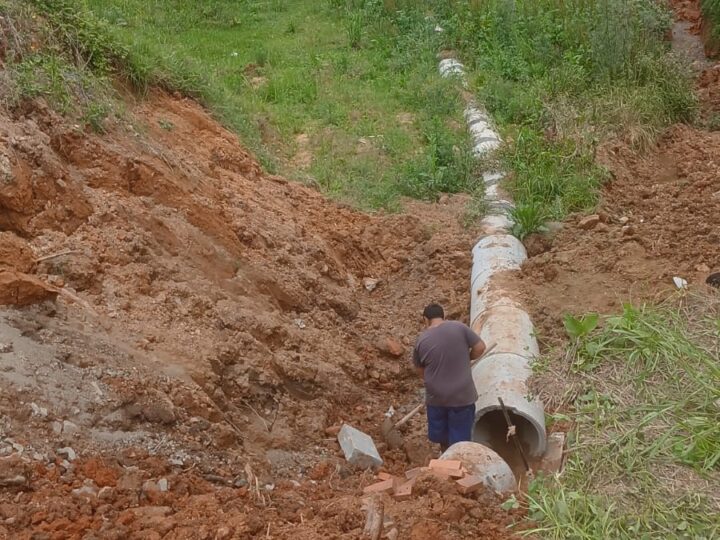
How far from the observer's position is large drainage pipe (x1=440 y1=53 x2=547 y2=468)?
208 inches

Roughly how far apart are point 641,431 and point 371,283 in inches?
139

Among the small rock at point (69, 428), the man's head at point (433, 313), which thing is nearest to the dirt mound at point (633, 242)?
the man's head at point (433, 313)

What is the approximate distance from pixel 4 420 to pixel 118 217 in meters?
2.13

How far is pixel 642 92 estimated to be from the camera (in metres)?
10.2

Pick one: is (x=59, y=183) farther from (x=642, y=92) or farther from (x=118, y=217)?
(x=642, y=92)

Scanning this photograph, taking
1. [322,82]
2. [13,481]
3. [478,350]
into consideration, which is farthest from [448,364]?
[322,82]

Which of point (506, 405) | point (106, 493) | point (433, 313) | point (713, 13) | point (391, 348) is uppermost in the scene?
point (106, 493)

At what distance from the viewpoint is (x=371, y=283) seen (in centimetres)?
773

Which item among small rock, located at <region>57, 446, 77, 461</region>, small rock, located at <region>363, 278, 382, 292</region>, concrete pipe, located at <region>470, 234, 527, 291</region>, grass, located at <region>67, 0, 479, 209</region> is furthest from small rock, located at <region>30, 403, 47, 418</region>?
grass, located at <region>67, 0, 479, 209</region>

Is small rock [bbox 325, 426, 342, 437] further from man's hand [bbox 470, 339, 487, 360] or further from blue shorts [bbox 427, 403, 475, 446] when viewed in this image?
man's hand [bbox 470, 339, 487, 360]

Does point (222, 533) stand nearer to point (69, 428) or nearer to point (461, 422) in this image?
point (69, 428)

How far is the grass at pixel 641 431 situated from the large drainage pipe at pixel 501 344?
27cm

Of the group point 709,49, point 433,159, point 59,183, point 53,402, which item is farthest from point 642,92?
point 53,402

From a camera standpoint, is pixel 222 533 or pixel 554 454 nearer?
pixel 222 533
